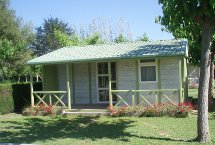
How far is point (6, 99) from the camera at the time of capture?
17516 millimetres

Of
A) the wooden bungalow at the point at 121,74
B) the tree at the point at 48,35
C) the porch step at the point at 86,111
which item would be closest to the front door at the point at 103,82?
the wooden bungalow at the point at 121,74

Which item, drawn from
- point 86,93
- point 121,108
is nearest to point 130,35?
point 86,93

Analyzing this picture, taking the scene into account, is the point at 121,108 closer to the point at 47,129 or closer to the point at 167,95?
the point at 167,95

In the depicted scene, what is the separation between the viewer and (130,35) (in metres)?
49.0

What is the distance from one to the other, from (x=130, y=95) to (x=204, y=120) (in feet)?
25.0

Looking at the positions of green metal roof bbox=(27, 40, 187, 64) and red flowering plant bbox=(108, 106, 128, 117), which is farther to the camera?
green metal roof bbox=(27, 40, 187, 64)

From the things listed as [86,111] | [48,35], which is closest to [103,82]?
[86,111]

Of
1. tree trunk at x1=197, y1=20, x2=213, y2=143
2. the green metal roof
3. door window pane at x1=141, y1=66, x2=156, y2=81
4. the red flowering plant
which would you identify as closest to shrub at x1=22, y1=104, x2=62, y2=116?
the green metal roof

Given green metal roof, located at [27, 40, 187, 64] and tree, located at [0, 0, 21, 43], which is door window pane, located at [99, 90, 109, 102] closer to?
green metal roof, located at [27, 40, 187, 64]

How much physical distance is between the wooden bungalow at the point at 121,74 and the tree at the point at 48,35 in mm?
36987

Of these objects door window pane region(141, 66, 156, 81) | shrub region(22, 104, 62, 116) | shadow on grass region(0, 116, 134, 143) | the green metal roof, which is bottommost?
shadow on grass region(0, 116, 134, 143)

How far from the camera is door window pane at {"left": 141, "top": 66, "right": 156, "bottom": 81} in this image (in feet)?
54.7

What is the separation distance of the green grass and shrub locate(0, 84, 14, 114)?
3.98 ft

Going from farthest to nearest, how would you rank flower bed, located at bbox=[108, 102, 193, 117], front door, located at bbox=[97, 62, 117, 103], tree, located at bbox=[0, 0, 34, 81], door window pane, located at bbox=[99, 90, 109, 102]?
tree, located at bbox=[0, 0, 34, 81] < door window pane, located at bbox=[99, 90, 109, 102] < front door, located at bbox=[97, 62, 117, 103] < flower bed, located at bbox=[108, 102, 193, 117]
